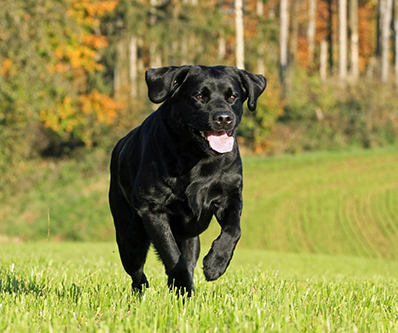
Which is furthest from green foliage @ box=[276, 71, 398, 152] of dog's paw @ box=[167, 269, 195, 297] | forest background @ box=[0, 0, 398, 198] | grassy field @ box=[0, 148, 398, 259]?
dog's paw @ box=[167, 269, 195, 297]

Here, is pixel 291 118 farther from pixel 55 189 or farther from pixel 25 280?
pixel 25 280

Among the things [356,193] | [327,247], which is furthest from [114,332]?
[356,193]

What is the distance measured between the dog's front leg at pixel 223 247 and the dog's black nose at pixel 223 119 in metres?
0.66

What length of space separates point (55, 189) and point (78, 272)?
2553 centimetres

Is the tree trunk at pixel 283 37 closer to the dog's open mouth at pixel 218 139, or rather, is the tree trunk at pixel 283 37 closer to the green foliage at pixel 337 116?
the green foliage at pixel 337 116

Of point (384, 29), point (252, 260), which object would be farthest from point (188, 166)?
point (384, 29)

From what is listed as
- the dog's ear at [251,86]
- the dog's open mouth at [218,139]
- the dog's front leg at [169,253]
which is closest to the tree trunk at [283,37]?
the dog's ear at [251,86]

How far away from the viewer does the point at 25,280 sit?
6.09 metres

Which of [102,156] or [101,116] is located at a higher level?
[101,116]

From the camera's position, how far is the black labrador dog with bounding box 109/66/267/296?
4.93 meters

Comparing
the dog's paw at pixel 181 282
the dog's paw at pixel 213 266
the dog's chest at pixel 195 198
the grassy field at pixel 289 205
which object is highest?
the dog's chest at pixel 195 198

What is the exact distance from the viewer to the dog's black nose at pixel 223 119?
4.96 m

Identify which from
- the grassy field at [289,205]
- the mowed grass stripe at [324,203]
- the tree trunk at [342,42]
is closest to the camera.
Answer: the mowed grass stripe at [324,203]

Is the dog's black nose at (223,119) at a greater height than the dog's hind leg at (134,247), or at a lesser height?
greater
